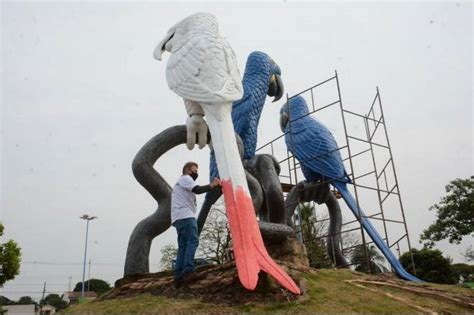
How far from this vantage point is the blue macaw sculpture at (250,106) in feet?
20.0

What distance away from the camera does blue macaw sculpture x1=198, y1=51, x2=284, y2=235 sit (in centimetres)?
608

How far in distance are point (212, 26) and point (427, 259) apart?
11.7 metres

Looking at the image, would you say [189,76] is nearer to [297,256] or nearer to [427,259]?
[297,256]

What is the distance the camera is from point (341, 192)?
27.4 feet

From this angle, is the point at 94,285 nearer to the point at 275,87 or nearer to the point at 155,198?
the point at 275,87

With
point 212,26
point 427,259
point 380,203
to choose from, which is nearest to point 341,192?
point 380,203

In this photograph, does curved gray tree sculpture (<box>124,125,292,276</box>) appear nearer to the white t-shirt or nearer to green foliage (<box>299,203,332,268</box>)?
the white t-shirt

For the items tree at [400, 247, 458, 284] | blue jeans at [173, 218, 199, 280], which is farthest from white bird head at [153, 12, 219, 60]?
tree at [400, 247, 458, 284]

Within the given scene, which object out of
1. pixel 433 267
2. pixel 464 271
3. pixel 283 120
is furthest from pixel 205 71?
pixel 464 271

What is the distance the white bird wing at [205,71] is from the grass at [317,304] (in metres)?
2.21

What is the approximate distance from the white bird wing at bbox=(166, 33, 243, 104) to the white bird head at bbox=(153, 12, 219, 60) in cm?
16

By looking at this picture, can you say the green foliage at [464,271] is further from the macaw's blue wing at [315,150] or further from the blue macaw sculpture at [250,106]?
the blue macaw sculpture at [250,106]

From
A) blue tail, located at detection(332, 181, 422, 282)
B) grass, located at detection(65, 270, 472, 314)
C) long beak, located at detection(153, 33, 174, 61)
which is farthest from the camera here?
blue tail, located at detection(332, 181, 422, 282)

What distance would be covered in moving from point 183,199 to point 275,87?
3875mm
